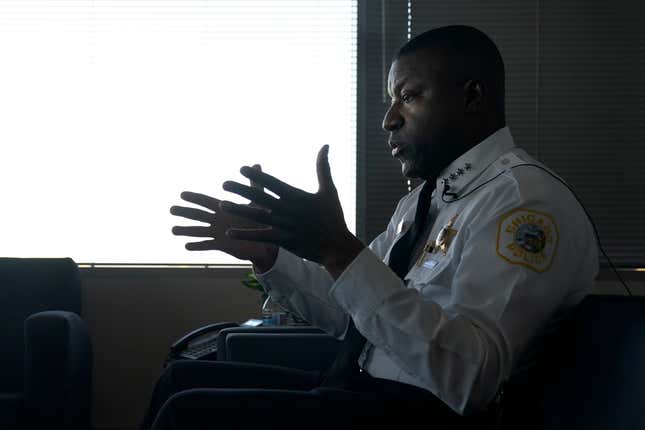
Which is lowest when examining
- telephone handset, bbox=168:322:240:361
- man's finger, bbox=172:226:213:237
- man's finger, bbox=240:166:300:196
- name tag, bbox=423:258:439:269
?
telephone handset, bbox=168:322:240:361

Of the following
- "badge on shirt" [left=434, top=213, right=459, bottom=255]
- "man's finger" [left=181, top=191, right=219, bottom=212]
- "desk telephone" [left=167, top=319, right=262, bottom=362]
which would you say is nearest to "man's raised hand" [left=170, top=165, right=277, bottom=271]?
"man's finger" [left=181, top=191, right=219, bottom=212]

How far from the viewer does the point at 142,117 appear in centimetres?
332

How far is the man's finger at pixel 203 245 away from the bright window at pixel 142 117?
1.74 metres

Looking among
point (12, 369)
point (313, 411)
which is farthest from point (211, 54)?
point (313, 411)

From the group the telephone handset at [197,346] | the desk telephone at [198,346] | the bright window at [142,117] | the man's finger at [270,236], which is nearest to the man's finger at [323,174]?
the man's finger at [270,236]

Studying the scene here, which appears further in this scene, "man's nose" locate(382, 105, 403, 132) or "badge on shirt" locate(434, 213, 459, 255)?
"man's nose" locate(382, 105, 403, 132)

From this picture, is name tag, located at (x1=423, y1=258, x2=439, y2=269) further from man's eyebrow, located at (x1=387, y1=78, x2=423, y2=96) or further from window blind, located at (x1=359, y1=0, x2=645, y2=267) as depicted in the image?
window blind, located at (x1=359, y1=0, x2=645, y2=267)

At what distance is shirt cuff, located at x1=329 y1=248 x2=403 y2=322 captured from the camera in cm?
113

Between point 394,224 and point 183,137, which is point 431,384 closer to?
point 394,224

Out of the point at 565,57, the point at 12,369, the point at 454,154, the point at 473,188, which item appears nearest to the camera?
the point at 473,188

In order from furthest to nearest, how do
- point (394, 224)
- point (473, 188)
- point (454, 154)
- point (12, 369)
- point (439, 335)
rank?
1. point (12, 369)
2. point (394, 224)
3. point (454, 154)
4. point (473, 188)
5. point (439, 335)

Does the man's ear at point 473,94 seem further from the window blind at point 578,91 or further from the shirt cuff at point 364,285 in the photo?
the window blind at point 578,91

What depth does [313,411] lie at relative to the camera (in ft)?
3.92

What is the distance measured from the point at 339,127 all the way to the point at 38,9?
1658 millimetres
